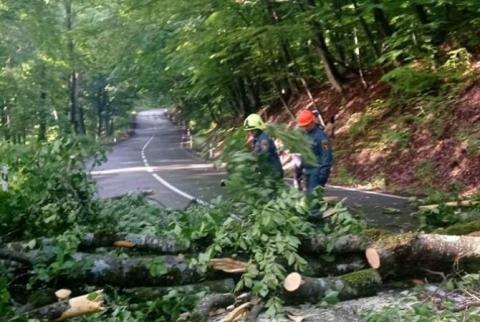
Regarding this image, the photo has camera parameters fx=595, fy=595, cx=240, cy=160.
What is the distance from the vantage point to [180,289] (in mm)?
5703

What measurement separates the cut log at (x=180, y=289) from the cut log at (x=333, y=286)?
63 cm

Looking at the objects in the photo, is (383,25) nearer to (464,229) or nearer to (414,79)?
(414,79)

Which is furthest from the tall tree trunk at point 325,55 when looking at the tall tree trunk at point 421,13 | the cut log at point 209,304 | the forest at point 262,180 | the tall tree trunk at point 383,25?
the cut log at point 209,304

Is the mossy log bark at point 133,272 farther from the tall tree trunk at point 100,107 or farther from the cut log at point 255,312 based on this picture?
the tall tree trunk at point 100,107

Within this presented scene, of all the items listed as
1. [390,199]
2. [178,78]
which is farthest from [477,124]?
[178,78]

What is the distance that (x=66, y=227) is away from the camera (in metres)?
6.98

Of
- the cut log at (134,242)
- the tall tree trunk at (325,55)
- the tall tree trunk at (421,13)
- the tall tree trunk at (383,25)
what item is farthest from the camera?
the tall tree trunk at (325,55)

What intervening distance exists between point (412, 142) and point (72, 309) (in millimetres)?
12440

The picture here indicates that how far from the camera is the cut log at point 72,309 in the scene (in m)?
5.01

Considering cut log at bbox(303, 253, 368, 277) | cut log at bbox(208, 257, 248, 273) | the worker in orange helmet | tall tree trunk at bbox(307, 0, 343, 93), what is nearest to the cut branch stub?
cut log at bbox(208, 257, 248, 273)

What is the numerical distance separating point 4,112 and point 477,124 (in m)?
28.3

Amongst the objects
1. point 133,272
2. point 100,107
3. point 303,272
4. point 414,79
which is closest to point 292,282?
point 303,272

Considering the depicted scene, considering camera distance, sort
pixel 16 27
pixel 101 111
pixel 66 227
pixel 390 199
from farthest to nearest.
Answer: pixel 101 111 < pixel 16 27 < pixel 390 199 < pixel 66 227

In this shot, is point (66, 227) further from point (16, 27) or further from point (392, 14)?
point (16, 27)
